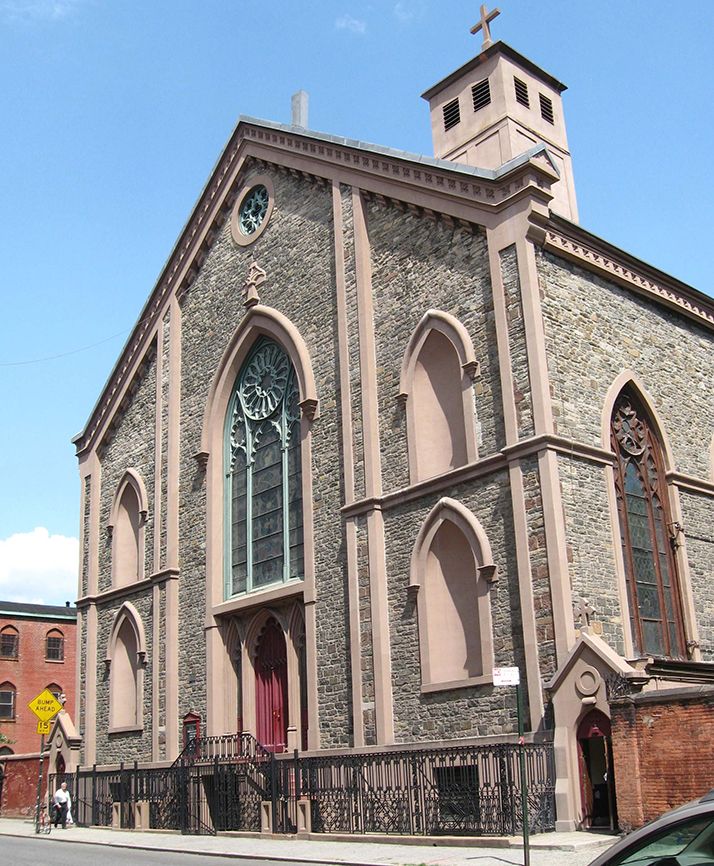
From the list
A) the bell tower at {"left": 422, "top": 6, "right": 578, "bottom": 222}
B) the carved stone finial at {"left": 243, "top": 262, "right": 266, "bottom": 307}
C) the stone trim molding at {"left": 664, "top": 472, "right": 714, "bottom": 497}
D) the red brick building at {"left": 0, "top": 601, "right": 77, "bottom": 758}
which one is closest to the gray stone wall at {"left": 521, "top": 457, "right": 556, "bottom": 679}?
the stone trim molding at {"left": 664, "top": 472, "right": 714, "bottom": 497}

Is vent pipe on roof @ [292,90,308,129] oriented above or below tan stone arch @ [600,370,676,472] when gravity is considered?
above

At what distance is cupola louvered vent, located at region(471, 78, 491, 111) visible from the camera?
27234mm

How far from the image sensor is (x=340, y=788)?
19.9 metres

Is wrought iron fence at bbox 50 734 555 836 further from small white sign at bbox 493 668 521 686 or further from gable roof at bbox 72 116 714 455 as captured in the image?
gable roof at bbox 72 116 714 455

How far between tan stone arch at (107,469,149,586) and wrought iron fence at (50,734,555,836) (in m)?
5.60

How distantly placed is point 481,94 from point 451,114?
3.47 ft

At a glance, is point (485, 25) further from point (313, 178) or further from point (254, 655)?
point (254, 655)

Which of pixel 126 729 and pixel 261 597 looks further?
pixel 126 729

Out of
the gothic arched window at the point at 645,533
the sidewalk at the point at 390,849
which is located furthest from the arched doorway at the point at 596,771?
the gothic arched window at the point at 645,533

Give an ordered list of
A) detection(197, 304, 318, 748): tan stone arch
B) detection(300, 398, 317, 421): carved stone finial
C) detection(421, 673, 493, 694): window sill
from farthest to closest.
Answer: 1. detection(300, 398, 317, 421): carved stone finial
2. detection(197, 304, 318, 748): tan stone arch
3. detection(421, 673, 493, 694): window sill

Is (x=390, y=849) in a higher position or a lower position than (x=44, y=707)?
lower

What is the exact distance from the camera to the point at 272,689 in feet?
81.9

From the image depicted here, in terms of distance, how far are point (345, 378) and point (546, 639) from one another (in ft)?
26.9

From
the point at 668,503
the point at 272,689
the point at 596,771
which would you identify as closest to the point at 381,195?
the point at 668,503
